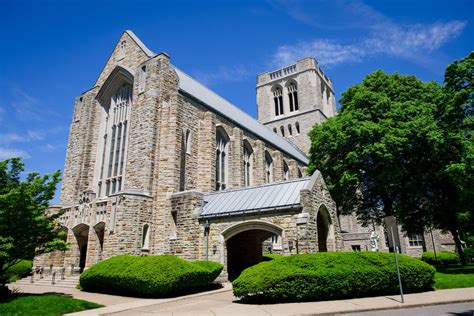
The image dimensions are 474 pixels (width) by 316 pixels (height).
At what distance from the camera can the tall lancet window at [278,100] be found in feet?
170

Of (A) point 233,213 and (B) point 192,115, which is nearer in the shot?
(A) point 233,213

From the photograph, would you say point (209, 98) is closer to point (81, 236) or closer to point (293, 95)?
point (81, 236)

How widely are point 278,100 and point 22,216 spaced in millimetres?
43788

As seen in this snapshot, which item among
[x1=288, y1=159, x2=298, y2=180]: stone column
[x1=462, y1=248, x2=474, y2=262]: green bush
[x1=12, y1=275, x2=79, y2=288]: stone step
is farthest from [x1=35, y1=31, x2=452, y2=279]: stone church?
[x1=462, y1=248, x2=474, y2=262]: green bush

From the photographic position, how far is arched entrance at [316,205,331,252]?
17156 mm

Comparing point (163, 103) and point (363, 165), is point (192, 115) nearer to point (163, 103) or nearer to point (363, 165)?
point (163, 103)

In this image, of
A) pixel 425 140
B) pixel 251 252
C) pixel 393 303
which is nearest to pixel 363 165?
pixel 425 140

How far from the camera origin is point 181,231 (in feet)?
61.3

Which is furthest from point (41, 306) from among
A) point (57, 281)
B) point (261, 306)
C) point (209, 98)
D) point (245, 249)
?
point (209, 98)

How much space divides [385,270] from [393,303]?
1.92 meters

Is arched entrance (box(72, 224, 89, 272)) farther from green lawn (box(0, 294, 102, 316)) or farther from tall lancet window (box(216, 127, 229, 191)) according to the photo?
tall lancet window (box(216, 127, 229, 191))

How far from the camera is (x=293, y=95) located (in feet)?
166

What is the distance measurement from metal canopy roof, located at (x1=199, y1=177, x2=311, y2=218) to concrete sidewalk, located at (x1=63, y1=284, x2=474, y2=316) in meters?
5.33

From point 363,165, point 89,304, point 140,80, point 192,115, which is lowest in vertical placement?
point 89,304
